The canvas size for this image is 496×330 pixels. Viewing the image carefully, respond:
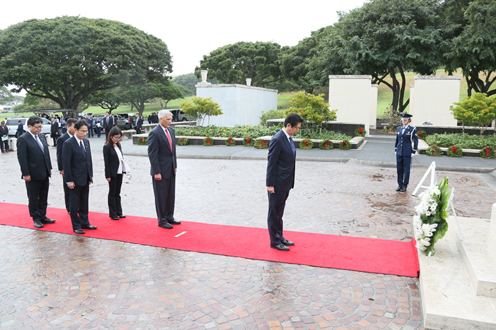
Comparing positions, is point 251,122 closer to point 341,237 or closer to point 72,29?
point 72,29

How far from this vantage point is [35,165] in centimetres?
607

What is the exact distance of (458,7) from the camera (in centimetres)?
2559

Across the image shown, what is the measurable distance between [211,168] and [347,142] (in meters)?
6.68

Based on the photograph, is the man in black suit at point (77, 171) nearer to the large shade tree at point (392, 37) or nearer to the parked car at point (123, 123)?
the large shade tree at point (392, 37)

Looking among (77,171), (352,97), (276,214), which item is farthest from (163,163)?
(352,97)

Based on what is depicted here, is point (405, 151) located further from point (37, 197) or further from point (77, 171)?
point (37, 197)

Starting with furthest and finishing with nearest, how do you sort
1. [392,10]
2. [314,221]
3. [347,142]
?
[392,10], [347,142], [314,221]

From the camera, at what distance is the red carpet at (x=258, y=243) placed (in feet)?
15.4

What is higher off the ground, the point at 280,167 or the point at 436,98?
the point at 436,98

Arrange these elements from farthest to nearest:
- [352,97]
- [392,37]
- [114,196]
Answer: [392,37] < [352,97] < [114,196]

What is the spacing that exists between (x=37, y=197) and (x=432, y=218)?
600 cm

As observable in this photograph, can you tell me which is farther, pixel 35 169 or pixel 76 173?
pixel 35 169

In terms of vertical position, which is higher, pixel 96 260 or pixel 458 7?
pixel 458 7

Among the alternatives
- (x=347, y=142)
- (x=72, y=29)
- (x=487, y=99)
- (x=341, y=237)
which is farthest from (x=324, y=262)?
(x=72, y=29)
